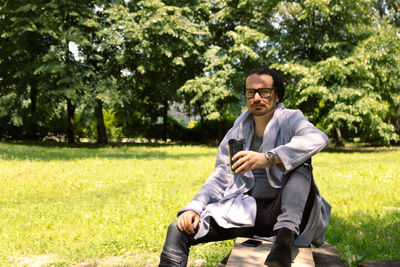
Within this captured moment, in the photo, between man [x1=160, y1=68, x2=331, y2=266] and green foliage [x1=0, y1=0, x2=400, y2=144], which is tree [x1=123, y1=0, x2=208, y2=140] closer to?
green foliage [x1=0, y1=0, x2=400, y2=144]

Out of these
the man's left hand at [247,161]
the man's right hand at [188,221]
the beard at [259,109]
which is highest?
the beard at [259,109]

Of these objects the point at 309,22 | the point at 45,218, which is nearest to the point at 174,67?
the point at 309,22

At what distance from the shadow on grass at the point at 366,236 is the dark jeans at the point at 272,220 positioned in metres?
1.41

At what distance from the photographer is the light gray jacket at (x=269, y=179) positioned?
287 cm

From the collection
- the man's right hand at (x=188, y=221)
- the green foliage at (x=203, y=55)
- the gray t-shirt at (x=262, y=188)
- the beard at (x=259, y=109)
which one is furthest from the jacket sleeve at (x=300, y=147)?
the green foliage at (x=203, y=55)

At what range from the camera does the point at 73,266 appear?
175 inches

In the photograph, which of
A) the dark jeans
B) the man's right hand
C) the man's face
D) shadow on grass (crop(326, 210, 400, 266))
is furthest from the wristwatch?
shadow on grass (crop(326, 210, 400, 266))

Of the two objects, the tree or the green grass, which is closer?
the green grass

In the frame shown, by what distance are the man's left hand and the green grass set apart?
1904 mm

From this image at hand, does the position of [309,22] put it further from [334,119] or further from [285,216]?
[285,216]

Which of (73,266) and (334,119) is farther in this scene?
(334,119)

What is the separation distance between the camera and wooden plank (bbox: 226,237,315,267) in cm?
270

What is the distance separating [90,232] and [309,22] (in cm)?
1919

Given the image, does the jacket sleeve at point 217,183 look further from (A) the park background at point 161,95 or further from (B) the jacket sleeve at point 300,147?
(A) the park background at point 161,95
